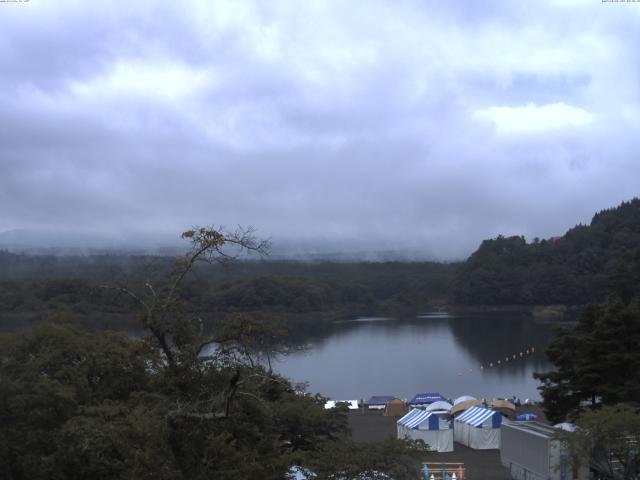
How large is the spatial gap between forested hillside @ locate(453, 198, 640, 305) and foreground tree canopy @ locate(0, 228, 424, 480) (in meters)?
50.2

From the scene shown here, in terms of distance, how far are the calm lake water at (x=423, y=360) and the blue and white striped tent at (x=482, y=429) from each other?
7022 millimetres

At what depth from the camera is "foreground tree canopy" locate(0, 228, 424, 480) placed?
14.7 ft

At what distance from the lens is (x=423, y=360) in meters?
31.7

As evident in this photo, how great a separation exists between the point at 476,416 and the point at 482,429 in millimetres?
389

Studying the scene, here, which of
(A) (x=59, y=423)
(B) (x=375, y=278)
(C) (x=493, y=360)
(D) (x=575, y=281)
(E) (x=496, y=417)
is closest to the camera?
(A) (x=59, y=423)

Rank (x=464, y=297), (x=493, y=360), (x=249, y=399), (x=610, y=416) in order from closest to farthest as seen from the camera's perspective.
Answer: (x=249, y=399), (x=610, y=416), (x=493, y=360), (x=464, y=297)

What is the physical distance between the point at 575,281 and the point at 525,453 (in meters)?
50.1

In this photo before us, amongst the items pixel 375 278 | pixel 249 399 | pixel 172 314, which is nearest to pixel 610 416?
pixel 249 399

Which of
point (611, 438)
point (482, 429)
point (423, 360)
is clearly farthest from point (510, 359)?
point (611, 438)

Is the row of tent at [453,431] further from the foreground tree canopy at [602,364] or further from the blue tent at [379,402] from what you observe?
the blue tent at [379,402]

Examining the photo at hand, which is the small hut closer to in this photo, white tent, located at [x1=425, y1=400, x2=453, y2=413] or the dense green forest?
white tent, located at [x1=425, y1=400, x2=453, y2=413]

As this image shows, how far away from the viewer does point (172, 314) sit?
4727 millimetres

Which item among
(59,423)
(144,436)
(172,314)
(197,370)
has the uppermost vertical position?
(172,314)

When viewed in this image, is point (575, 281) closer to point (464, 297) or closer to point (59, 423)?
point (464, 297)
